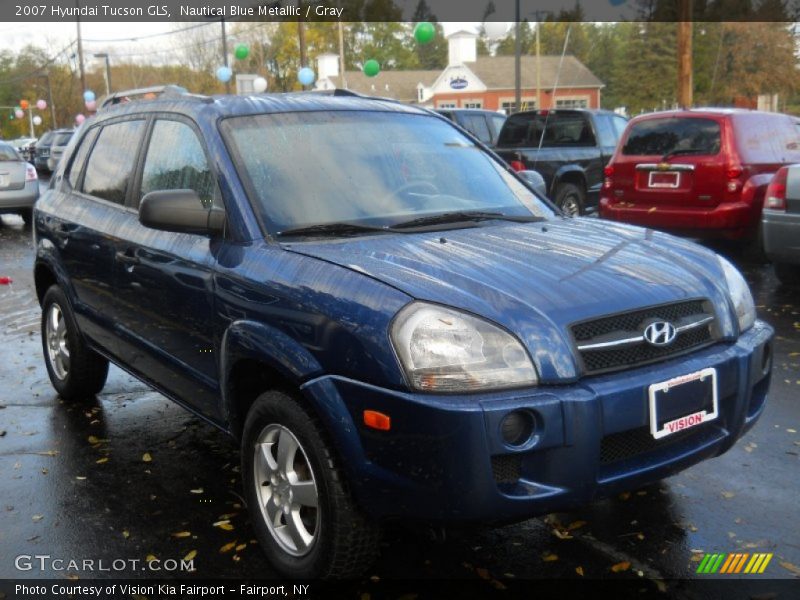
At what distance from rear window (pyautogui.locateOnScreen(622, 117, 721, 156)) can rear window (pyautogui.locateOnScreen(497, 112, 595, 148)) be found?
10.6 ft

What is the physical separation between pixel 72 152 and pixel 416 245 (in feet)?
10.5

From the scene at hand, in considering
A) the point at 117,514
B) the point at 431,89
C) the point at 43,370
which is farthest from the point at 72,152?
the point at 431,89

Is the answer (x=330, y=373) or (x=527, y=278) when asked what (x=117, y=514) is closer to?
(x=330, y=373)

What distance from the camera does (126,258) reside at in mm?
4172

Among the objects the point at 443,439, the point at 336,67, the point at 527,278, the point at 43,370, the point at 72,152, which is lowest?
the point at 43,370

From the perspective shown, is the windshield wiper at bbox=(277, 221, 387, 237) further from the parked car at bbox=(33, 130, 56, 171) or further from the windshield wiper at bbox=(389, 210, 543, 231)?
the parked car at bbox=(33, 130, 56, 171)

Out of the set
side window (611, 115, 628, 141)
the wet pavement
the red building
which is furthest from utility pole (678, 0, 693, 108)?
the red building

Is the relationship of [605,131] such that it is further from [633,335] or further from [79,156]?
[633,335]

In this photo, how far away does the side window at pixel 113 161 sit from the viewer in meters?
4.45

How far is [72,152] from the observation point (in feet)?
17.6

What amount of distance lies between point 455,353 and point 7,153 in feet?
53.1

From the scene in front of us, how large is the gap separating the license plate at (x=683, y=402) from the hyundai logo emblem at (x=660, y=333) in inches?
5.3

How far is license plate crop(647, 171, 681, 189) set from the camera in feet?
31.0

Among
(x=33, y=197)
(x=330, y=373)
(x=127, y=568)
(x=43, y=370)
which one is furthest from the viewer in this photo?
(x=33, y=197)
